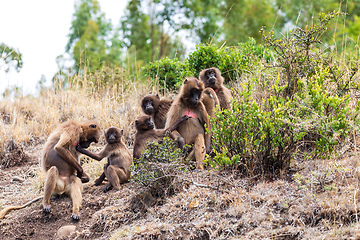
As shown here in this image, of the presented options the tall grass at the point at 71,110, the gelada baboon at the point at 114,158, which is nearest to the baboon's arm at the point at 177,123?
the gelada baboon at the point at 114,158

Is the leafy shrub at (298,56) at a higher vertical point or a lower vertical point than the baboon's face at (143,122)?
higher

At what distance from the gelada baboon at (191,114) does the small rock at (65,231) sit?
1.95 m

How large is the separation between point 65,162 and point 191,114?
6.70ft

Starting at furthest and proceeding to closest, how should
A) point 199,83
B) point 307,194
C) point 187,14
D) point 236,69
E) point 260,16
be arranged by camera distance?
1. point 260,16
2. point 187,14
3. point 236,69
4. point 199,83
5. point 307,194

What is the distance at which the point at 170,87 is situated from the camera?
29.7 feet

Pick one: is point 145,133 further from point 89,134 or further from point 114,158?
point 89,134

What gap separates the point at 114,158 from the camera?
220 inches

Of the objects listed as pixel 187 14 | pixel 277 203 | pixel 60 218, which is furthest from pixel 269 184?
pixel 187 14

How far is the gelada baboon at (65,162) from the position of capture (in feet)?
16.7

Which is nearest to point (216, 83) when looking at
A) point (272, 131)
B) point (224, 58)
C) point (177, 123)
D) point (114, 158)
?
point (224, 58)

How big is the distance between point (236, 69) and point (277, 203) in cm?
421

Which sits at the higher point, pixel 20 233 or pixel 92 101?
pixel 92 101

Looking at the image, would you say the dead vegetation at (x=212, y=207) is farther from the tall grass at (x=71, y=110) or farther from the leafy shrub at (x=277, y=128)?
the tall grass at (x=71, y=110)

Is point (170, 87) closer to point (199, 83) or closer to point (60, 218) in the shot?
point (199, 83)
